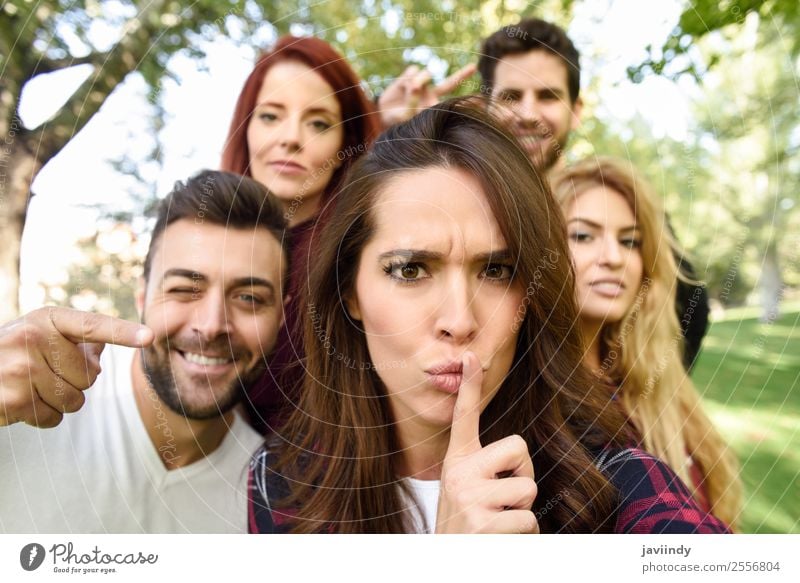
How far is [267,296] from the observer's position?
1168mm

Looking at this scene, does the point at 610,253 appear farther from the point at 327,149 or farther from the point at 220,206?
the point at 220,206

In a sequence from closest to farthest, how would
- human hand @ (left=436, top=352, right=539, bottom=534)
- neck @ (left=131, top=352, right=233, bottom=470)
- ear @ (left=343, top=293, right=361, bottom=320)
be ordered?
human hand @ (left=436, top=352, right=539, bottom=534)
ear @ (left=343, top=293, right=361, bottom=320)
neck @ (left=131, top=352, right=233, bottom=470)

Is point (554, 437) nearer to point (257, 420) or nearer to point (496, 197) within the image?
point (496, 197)

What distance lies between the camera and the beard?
1.17 metres

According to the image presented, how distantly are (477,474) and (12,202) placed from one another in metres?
0.95

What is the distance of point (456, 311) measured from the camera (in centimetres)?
100

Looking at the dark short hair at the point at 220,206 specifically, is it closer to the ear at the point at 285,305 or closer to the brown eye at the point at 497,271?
the ear at the point at 285,305

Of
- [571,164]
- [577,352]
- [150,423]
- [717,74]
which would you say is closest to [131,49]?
[150,423]

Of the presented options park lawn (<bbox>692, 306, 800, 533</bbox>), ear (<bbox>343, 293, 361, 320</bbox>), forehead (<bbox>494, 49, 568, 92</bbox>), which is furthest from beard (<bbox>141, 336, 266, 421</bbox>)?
park lawn (<bbox>692, 306, 800, 533</bbox>)

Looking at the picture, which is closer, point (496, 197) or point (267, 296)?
point (496, 197)

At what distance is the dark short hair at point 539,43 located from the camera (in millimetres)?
1256

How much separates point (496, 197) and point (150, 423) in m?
0.72

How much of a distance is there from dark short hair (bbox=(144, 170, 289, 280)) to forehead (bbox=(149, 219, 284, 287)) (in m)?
0.01
